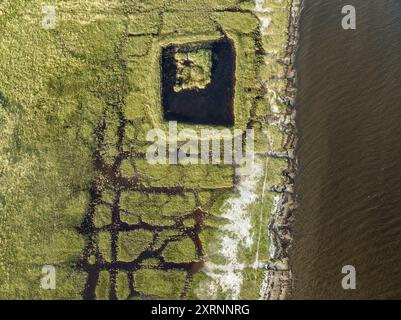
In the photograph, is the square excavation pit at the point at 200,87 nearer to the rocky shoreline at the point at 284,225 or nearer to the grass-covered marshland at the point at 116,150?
the grass-covered marshland at the point at 116,150

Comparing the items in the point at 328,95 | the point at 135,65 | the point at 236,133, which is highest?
the point at 135,65

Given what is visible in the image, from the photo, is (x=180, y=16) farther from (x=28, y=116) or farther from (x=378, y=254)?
(x=378, y=254)

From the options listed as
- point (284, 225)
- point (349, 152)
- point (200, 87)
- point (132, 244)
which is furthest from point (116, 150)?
point (349, 152)

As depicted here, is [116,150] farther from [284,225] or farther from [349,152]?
[349,152]

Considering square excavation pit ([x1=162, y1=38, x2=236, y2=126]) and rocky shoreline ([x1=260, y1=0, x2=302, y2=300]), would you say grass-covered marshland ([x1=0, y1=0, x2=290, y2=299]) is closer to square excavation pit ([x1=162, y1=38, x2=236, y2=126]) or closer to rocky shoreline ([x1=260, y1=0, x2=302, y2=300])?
square excavation pit ([x1=162, y1=38, x2=236, y2=126])
